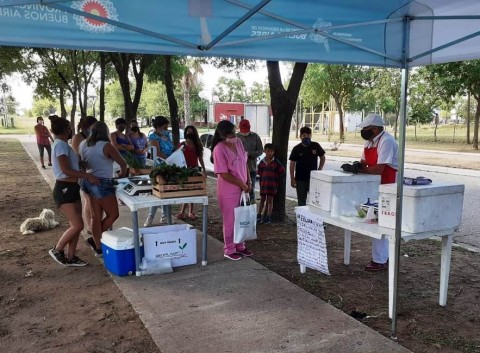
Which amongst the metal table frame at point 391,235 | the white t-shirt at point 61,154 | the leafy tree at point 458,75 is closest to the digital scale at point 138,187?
the white t-shirt at point 61,154

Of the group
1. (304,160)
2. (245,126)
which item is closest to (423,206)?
(304,160)

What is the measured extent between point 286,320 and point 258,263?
152cm

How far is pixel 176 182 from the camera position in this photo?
4.86 m

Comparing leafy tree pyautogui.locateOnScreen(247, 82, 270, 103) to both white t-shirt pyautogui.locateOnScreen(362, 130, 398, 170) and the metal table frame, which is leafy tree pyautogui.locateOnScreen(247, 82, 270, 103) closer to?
white t-shirt pyautogui.locateOnScreen(362, 130, 398, 170)

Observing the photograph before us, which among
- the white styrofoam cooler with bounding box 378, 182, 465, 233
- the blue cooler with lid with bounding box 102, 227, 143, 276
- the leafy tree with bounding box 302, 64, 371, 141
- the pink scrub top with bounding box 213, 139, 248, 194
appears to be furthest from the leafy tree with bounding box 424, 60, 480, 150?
the blue cooler with lid with bounding box 102, 227, 143, 276

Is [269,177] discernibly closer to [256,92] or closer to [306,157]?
[306,157]

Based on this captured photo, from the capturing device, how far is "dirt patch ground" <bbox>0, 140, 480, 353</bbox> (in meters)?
3.47

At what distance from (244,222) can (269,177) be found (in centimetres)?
212

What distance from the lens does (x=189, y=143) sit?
24.2 feet

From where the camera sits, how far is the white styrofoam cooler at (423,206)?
11.6 feet

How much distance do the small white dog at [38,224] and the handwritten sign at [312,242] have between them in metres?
4.31

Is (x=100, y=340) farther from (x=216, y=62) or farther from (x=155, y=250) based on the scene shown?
(x=216, y=62)

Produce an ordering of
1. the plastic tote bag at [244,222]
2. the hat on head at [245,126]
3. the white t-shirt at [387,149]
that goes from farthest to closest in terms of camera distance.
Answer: the hat on head at [245,126]
the plastic tote bag at [244,222]
the white t-shirt at [387,149]

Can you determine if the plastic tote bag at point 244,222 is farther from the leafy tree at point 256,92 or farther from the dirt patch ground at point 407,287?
the leafy tree at point 256,92
